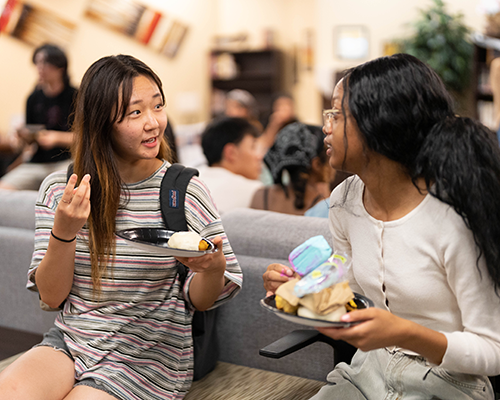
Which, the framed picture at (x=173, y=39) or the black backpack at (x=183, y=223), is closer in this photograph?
the black backpack at (x=183, y=223)

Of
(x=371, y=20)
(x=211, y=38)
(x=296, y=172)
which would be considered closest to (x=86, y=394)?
(x=296, y=172)

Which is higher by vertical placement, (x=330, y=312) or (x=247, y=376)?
(x=330, y=312)

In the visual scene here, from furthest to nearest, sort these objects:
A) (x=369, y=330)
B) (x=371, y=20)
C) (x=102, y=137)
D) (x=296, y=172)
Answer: (x=371, y=20) < (x=296, y=172) < (x=102, y=137) < (x=369, y=330)

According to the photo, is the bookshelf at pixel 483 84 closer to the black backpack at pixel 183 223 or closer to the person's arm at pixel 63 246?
the black backpack at pixel 183 223

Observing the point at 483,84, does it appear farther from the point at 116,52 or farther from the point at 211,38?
the point at 116,52

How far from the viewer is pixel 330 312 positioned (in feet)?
3.00

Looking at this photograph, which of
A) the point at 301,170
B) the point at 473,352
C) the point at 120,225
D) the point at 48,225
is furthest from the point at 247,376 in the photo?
the point at 301,170

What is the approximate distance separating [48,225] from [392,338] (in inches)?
39.3

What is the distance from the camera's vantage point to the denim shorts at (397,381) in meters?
1.13

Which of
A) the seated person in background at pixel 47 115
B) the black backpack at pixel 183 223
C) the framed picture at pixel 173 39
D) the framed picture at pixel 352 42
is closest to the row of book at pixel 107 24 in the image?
the framed picture at pixel 173 39

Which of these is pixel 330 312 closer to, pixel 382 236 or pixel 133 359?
pixel 382 236

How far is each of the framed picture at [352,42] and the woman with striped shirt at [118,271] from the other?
664 centimetres

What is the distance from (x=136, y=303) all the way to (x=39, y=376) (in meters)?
0.29

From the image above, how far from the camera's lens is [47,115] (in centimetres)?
391
